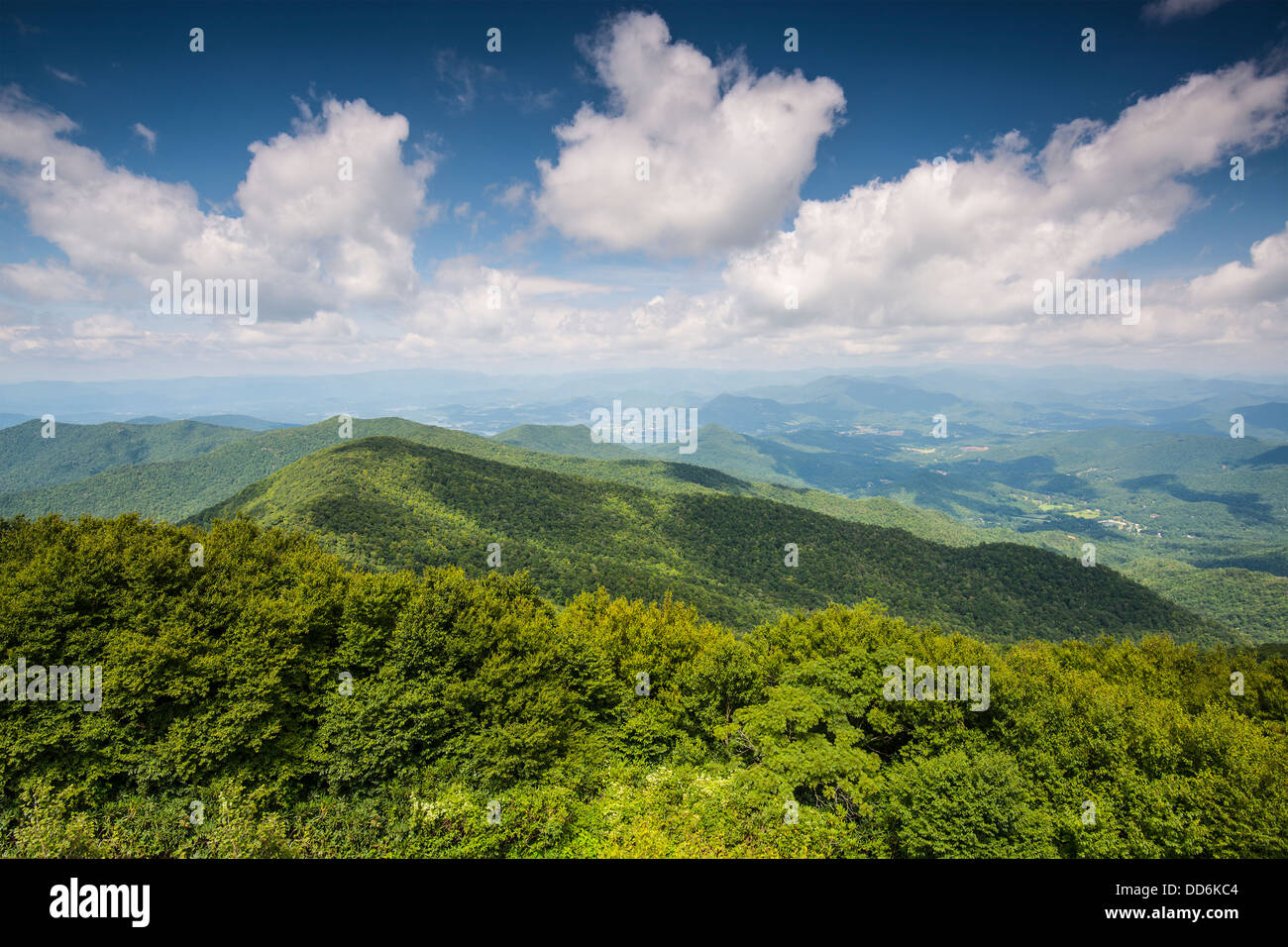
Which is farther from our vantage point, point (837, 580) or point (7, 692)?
point (837, 580)

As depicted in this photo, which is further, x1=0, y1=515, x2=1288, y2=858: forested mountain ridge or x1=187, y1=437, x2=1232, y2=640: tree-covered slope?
x1=187, y1=437, x2=1232, y2=640: tree-covered slope

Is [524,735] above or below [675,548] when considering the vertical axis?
above

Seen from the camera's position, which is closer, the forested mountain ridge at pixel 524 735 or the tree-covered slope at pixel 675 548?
the forested mountain ridge at pixel 524 735

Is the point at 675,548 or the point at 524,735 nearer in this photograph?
the point at 524,735
